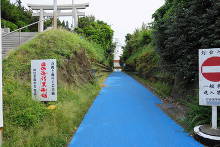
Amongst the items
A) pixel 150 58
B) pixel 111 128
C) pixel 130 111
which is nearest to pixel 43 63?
pixel 111 128

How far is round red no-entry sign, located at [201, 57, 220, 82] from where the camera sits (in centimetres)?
379

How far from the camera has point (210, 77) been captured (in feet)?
12.7

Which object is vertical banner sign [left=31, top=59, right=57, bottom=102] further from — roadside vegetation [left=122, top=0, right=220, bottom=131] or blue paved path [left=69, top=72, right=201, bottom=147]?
roadside vegetation [left=122, top=0, right=220, bottom=131]

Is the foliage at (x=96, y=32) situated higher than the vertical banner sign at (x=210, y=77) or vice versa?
the foliage at (x=96, y=32)

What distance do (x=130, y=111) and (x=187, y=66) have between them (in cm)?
244

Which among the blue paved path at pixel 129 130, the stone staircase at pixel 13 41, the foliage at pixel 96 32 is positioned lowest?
the blue paved path at pixel 129 130

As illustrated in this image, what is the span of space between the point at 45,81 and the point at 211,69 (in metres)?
4.29

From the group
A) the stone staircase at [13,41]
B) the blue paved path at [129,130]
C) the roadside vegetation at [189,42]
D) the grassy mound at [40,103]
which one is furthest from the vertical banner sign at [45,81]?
the stone staircase at [13,41]

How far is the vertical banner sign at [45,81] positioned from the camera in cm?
579

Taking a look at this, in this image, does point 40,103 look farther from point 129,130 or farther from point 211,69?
point 211,69

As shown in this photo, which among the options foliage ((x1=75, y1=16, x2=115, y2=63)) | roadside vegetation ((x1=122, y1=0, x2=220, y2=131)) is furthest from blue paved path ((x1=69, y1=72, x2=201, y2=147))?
foliage ((x1=75, y1=16, x2=115, y2=63))

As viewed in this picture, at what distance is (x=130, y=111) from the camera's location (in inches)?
278

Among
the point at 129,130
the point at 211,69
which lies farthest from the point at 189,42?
the point at 129,130

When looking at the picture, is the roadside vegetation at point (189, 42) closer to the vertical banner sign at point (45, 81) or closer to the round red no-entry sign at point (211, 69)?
the round red no-entry sign at point (211, 69)
